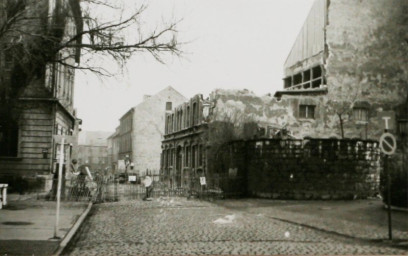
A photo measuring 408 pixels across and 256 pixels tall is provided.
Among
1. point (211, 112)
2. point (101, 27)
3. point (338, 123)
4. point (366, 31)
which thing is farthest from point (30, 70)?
point (366, 31)

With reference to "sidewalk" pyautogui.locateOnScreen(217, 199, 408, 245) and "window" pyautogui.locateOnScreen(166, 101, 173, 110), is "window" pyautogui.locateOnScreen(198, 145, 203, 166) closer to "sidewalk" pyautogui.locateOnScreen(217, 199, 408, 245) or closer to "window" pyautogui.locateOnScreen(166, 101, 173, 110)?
"sidewalk" pyautogui.locateOnScreen(217, 199, 408, 245)

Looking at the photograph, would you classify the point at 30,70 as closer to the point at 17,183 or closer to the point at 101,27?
the point at 101,27

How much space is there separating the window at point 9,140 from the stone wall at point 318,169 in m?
14.4

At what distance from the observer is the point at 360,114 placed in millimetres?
30453

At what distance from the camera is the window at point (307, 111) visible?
98.5 feet

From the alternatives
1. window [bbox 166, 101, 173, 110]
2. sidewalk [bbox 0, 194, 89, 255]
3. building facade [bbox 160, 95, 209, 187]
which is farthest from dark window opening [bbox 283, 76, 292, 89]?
sidewalk [bbox 0, 194, 89, 255]

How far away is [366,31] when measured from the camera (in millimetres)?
30484

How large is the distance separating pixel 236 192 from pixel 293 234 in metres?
12.3

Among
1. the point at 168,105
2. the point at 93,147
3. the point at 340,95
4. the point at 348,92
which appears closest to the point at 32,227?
the point at 340,95

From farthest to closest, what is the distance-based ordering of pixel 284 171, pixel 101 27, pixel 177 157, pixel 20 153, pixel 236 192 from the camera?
pixel 177 157 < pixel 20 153 < pixel 236 192 < pixel 284 171 < pixel 101 27

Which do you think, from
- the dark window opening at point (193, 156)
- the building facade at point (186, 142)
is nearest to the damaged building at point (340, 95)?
the building facade at point (186, 142)

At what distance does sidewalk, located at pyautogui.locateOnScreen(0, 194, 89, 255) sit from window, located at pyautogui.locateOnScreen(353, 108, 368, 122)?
20.9 meters

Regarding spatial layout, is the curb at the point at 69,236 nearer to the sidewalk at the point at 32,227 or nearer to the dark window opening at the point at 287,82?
the sidewalk at the point at 32,227

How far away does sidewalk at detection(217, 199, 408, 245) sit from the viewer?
429 inches
